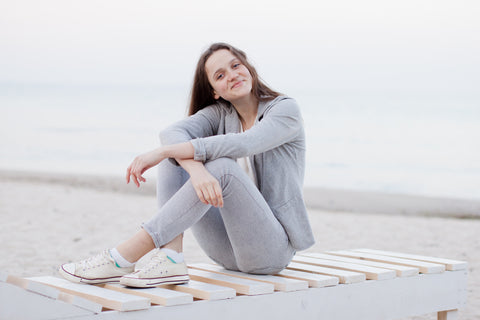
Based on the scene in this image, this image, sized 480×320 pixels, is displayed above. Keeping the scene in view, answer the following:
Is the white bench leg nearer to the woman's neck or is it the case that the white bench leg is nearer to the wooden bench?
the wooden bench

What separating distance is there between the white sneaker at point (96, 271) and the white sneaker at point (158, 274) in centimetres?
8

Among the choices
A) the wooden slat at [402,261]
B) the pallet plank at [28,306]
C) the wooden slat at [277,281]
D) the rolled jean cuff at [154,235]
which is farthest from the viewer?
the wooden slat at [402,261]

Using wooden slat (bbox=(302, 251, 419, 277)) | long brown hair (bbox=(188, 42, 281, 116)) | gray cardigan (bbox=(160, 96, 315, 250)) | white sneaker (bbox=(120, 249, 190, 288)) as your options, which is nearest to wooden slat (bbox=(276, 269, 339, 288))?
gray cardigan (bbox=(160, 96, 315, 250))

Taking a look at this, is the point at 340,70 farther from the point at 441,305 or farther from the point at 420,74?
the point at 441,305

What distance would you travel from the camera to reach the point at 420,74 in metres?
38.0

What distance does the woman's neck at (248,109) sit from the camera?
2.97 metres

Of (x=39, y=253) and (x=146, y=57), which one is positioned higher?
(x=146, y=57)

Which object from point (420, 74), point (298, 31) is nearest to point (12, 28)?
point (298, 31)

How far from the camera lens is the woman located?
2.42m

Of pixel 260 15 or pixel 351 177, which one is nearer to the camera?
pixel 351 177

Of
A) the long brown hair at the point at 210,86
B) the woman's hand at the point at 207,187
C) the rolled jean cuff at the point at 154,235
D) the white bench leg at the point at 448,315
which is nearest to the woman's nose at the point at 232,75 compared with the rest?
the long brown hair at the point at 210,86

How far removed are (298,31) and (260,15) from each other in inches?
182

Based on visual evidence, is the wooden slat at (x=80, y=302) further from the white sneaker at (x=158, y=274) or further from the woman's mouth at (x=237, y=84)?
the woman's mouth at (x=237, y=84)

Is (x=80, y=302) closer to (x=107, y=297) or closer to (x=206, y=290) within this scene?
(x=107, y=297)
